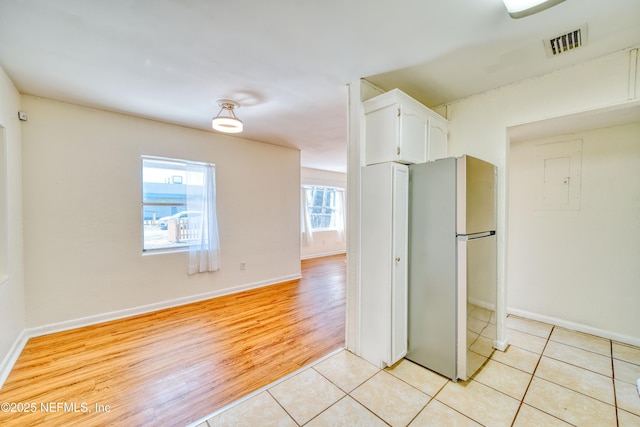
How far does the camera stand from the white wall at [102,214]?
2627 mm

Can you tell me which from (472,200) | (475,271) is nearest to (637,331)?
(475,271)

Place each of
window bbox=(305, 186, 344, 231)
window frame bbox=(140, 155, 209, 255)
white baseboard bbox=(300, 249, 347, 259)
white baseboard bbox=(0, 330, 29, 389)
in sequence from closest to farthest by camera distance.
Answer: white baseboard bbox=(0, 330, 29, 389) → window frame bbox=(140, 155, 209, 255) → white baseboard bbox=(300, 249, 347, 259) → window bbox=(305, 186, 344, 231)

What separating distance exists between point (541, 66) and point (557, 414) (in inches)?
99.9

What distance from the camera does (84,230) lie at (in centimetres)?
286

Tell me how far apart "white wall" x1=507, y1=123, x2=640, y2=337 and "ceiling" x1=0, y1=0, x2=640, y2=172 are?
1315 mm

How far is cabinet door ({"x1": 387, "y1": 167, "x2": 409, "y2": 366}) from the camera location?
2051 millimetres

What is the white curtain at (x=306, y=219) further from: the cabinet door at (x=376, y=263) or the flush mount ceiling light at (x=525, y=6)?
the flush mount ceiling light at (x=525, y=6)

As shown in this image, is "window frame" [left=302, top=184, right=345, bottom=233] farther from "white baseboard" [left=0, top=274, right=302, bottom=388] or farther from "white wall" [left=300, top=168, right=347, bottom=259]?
"white baseboard" [left=0, top=274, right=302, bottom=388]

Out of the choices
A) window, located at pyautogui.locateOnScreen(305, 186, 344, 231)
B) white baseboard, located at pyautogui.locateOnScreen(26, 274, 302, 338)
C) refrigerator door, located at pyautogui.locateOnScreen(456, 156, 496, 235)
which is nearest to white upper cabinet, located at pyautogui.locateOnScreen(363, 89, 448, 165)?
refrigerator door, located at pyautogui.locateOnScreen(456, 156, 496, 235)

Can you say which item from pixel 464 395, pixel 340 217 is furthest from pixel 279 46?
pixel 340 217

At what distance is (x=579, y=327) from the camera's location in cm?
270

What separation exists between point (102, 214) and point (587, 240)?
5.51 meters

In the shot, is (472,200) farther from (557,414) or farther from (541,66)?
(557,414)

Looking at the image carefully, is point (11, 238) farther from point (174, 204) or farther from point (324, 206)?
point (324, 206)
